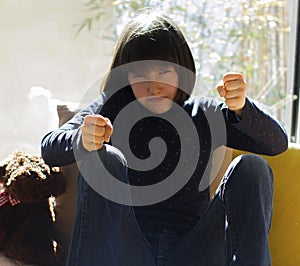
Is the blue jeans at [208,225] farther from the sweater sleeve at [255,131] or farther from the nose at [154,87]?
the nose at [154,87]

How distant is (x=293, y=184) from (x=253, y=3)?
2.71 feet

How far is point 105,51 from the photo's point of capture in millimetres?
1759

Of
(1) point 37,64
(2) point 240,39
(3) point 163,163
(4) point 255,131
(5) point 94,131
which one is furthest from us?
(2) point 240,39

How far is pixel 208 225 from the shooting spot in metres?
1.08

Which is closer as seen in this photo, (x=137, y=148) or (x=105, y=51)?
(x=137, y=148)

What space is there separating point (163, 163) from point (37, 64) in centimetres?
64

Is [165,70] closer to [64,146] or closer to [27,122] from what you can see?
[64,146]

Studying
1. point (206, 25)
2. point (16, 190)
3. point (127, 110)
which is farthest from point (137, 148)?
point (206, 25)

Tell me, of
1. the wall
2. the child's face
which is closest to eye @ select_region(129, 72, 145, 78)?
the child's face

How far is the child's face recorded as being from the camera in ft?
3.91

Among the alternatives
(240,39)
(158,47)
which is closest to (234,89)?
(158,47)

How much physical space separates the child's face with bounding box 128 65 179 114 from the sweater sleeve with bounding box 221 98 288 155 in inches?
4.6

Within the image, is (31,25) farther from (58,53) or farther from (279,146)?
(279,146)

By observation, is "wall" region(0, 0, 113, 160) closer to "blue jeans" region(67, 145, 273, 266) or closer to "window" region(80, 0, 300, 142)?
"window" region(80, 0, 300, 142)
